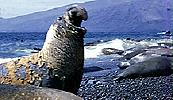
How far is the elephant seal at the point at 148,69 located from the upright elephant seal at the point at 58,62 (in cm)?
726

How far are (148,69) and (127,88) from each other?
107 inches

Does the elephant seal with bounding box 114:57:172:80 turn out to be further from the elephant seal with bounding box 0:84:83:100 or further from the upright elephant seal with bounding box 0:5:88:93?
the elephant seal with bounding box 0:84:83:100

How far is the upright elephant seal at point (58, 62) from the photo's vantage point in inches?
225

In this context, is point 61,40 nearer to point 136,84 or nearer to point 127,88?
point 127,88

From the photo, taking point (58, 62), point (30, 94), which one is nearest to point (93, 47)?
point (58, 62)

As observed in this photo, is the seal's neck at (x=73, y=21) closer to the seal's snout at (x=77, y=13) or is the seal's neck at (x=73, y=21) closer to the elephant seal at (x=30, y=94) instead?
the seal's snout at (x=77, y=13)

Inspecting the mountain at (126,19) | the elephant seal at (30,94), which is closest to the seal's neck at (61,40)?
the elephant seal at (30,94)

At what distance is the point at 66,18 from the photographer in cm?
593

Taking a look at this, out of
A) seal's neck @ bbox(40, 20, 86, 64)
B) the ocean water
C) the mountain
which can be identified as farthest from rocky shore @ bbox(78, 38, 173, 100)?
the mountain

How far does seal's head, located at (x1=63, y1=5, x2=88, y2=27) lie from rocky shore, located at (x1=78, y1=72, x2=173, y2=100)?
147 inches

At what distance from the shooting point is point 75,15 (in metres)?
5.87

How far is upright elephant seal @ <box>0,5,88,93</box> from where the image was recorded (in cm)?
570

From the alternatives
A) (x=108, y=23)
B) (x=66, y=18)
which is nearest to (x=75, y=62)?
(x=66, y=18)

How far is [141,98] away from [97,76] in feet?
13.6
